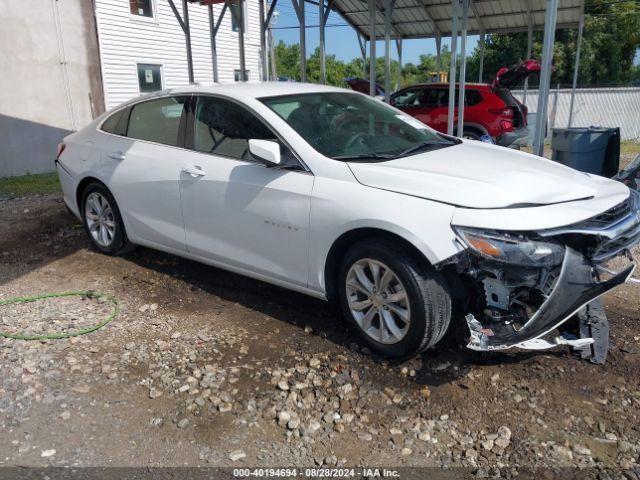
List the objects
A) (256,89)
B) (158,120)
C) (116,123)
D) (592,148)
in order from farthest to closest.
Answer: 1. (592,148)
2. (116,123)
3. (158,120)
4. (256,89)

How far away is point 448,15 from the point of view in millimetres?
15164

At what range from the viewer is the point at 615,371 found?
10.9ft

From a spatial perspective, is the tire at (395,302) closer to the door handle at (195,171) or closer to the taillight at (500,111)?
the door handle at (195,171)

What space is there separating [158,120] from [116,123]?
0.66 m

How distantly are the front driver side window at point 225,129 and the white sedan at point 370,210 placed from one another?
0.04 feet

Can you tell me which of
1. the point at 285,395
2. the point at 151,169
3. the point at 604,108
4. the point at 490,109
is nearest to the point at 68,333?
the point at 151,169

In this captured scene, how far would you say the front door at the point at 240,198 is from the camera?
3.68 meters

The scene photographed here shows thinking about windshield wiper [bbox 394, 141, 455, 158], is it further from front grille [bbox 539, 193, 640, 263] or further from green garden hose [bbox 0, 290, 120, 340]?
green garden hose [bbox 0, 290, 120, 340]

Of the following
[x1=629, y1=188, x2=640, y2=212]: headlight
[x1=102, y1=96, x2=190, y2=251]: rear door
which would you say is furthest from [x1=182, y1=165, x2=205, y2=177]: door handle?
[x1=629, y1=188, x2=640, y2=212]: headlight

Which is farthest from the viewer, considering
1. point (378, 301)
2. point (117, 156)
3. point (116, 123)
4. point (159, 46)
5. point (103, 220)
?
point (159, 46)

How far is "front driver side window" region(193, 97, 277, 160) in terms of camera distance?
13.2 ft

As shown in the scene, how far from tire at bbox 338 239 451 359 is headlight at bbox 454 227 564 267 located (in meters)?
0.34

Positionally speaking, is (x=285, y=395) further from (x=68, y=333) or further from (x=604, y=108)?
(x=604, y=108)

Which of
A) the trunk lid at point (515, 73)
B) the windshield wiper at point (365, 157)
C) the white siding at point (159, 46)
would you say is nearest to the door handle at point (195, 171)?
the windshield wiper at point (365, 157)
